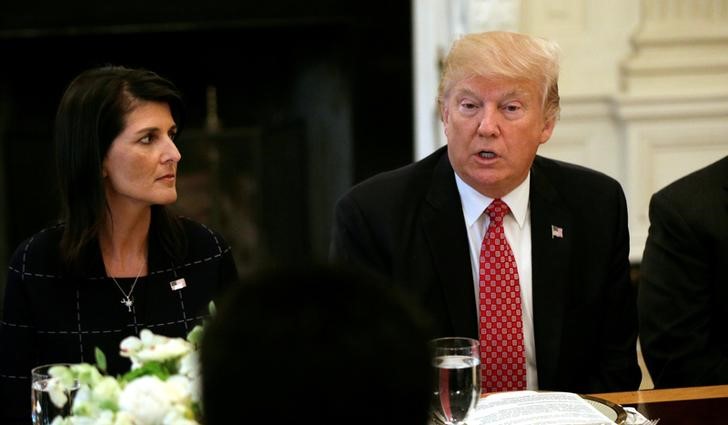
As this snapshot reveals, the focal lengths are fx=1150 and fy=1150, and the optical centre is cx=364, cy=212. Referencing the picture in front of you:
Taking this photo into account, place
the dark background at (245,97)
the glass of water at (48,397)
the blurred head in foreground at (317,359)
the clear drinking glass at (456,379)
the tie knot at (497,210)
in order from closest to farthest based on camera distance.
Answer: the blurred head in foreground at (317,359)
the glass of water at (48,397)
the clear drinking glass at (456,379)
the tie knot at (497,210)
the dark background at (245,97)

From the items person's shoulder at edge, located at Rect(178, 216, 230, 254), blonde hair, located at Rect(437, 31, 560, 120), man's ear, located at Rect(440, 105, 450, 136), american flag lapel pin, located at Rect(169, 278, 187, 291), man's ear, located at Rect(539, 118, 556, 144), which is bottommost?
american flag lapel pin, located at Rect(169, 278, 187, 291)

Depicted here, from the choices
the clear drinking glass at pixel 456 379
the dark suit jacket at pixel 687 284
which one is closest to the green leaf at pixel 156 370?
the clear drinking glass at pixel 456 379

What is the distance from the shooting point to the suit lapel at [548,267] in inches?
84.5

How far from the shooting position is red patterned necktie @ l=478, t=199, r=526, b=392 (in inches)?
83.0

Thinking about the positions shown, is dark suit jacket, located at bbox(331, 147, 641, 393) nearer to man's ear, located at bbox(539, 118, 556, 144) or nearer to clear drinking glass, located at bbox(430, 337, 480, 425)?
man's ear, located at bbox(539, 118, 556, 144)

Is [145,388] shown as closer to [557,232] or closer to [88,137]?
[88,137]

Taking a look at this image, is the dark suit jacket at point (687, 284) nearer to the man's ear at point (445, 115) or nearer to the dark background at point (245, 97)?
the man's ear at point (445, 115)

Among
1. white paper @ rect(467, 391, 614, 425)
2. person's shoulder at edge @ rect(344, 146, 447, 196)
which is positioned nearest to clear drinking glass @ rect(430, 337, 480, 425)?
white paper @ rect(467, 391, 614, 425)

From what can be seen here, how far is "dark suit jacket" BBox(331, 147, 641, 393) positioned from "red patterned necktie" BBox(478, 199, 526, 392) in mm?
35

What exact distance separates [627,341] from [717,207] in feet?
1.11

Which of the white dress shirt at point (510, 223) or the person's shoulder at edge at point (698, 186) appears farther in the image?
the person's shoulder at edge at point (698, 186)

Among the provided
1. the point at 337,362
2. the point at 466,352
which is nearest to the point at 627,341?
the point at 466,352

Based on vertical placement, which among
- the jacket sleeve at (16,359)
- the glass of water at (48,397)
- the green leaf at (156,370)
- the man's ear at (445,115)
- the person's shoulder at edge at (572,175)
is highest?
the man's ear at (445,115)

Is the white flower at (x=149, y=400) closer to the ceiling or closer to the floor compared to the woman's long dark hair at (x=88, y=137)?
closer to the floor
